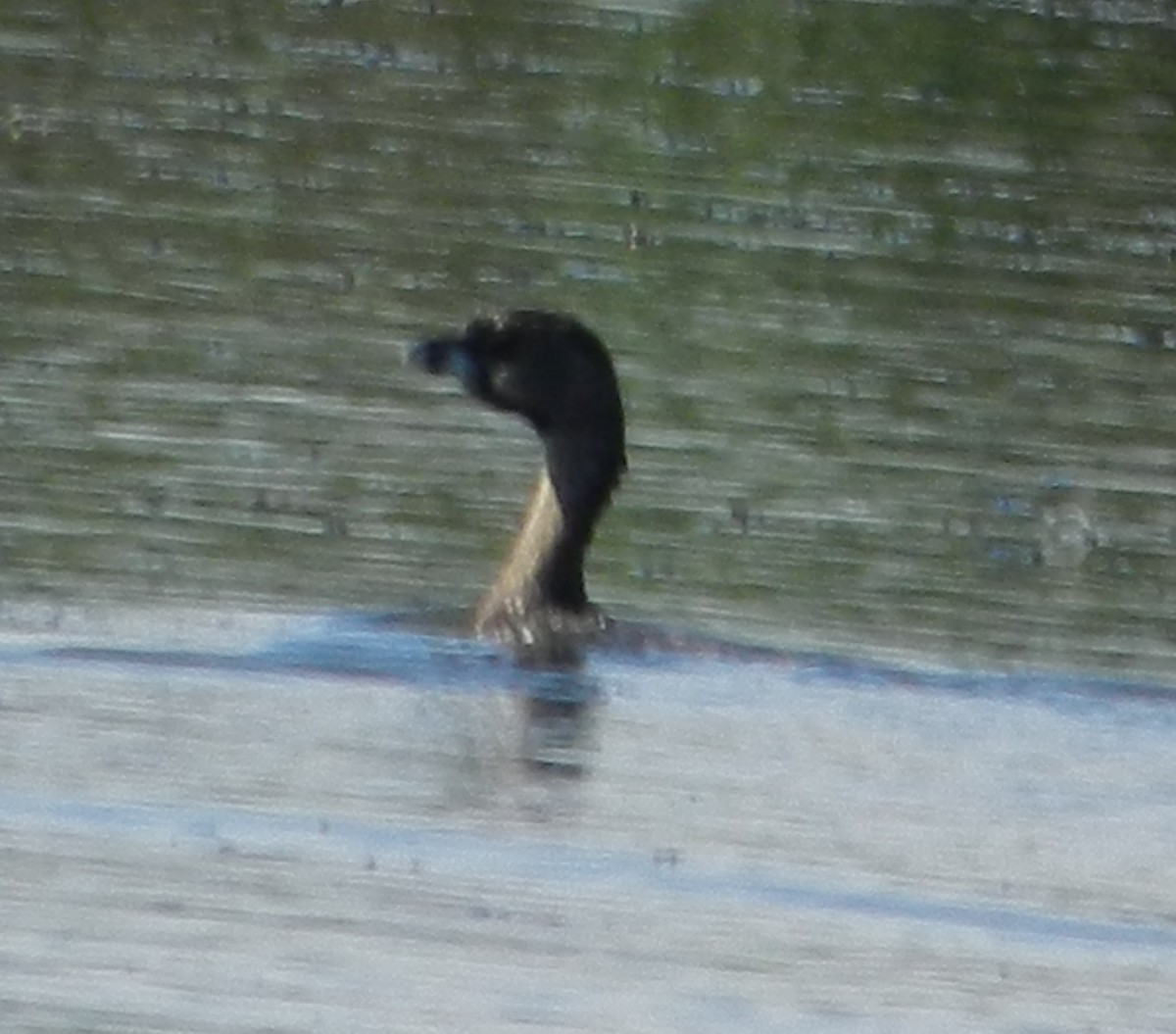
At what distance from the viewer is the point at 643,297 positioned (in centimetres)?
1522

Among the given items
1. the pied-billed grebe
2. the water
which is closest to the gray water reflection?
the water

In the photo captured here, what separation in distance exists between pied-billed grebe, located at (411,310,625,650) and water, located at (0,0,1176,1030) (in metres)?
0.17

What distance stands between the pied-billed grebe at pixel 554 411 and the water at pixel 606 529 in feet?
0.56

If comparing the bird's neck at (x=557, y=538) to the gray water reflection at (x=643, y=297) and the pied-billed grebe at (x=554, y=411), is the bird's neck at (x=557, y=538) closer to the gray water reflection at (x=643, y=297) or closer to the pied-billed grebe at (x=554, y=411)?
the pied-billed grebe at (x=554, y=411)

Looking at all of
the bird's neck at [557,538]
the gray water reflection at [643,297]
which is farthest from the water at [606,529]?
the bird's neck at [557,538]

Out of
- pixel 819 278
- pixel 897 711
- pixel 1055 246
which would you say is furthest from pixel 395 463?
pixel 1055 246

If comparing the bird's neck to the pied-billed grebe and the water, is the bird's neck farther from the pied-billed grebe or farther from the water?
the water

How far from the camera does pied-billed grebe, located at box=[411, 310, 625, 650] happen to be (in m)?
11.6

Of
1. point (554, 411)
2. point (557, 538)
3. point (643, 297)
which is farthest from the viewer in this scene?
point (643, 297)

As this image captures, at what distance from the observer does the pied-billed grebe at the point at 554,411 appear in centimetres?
1163

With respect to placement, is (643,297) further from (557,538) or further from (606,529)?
(557,538)

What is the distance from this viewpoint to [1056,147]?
1906cm

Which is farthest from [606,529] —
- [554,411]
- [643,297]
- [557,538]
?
[643,297]

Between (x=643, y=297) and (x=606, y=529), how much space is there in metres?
2.93
